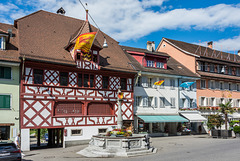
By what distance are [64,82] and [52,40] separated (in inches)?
183

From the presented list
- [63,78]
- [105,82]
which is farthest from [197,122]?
[63,78]

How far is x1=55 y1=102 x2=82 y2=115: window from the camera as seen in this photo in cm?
2583

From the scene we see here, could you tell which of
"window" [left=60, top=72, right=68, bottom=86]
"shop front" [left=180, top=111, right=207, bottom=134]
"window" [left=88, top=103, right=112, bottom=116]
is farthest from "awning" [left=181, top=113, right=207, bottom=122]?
"window" [left=60, top=72, right=68, bottom=86]

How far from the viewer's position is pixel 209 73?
4172 centimetres

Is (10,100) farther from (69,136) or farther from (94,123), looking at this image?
(94,123)

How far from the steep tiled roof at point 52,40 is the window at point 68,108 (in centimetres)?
385

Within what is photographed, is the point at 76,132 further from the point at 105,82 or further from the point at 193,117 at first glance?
the point at 193,117

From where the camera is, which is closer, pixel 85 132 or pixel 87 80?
pixel 85 132

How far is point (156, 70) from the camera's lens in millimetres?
35000

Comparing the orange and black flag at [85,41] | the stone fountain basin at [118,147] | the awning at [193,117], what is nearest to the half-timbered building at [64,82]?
the orange and black flag at [85,41]

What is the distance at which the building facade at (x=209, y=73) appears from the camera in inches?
1583

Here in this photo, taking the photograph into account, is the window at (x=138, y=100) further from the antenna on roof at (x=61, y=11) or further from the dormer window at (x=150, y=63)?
the antenna on roof at (x=61, y=11)

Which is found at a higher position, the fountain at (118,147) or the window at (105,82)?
the window at (105,82)

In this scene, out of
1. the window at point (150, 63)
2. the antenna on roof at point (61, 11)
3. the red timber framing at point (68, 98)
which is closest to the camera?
the red timber framing at point (68, 98)
